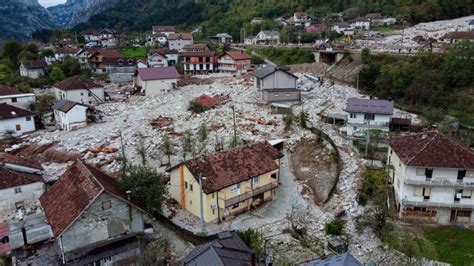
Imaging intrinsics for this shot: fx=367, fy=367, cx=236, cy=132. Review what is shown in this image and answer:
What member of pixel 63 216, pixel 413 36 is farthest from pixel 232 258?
pixel 413 36

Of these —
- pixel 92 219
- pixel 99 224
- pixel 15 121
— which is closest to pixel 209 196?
pixel 99 224

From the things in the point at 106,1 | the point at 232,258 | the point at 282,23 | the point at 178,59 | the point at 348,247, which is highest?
the point at 106,1

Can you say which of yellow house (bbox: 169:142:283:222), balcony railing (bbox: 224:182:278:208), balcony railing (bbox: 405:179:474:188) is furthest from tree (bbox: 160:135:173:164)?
balcony railing (bbox: 405:179:474:188)

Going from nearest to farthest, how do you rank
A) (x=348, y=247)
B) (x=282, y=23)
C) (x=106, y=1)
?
(x=348, y=247), (x=282, y=23), (x=106, y=1)

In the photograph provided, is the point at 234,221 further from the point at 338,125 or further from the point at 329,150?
the point at 338,125

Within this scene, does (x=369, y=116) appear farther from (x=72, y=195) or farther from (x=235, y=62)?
(x=235, y=62)
